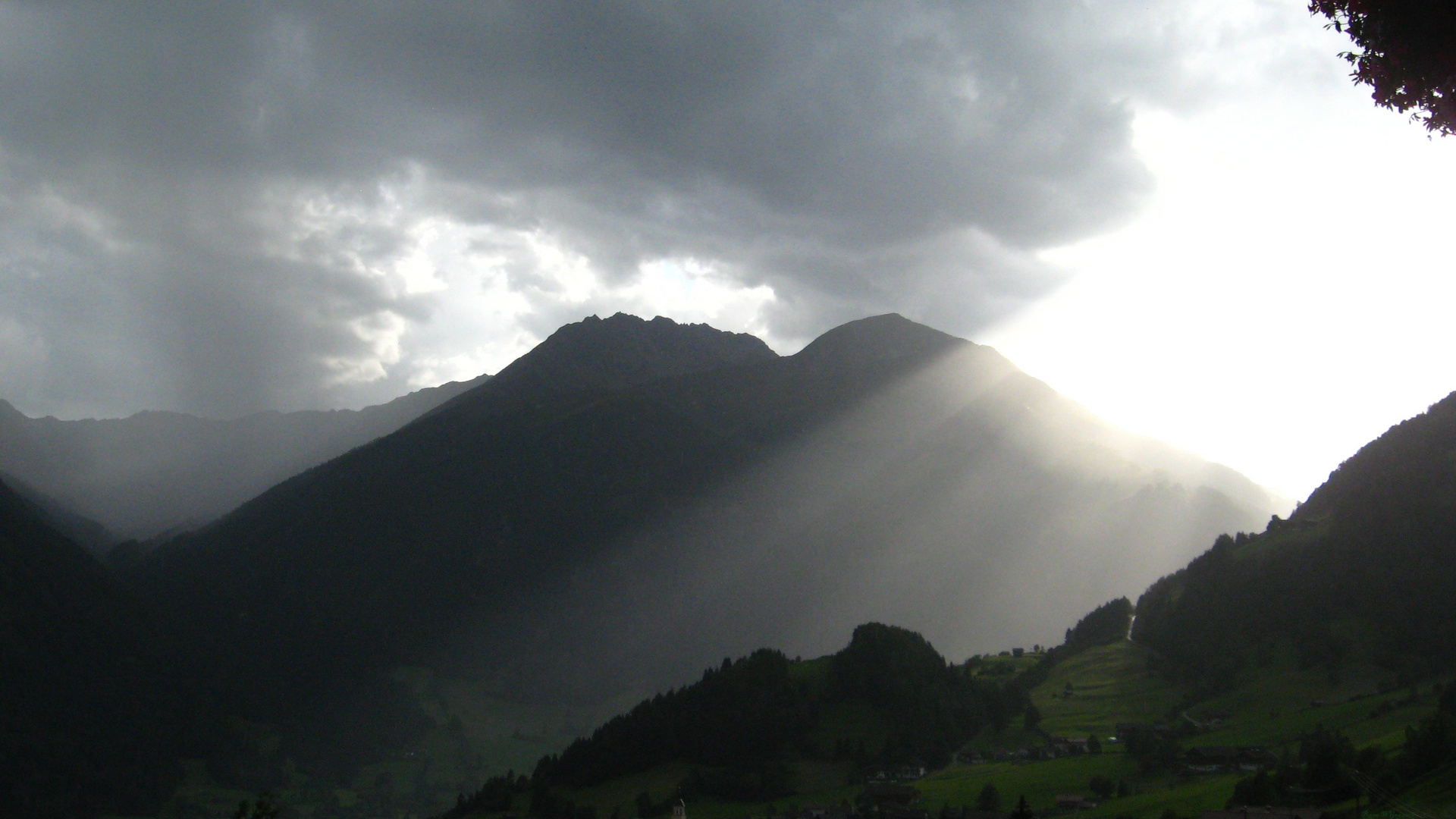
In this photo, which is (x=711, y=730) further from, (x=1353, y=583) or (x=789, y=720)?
(x=1353, y=583)

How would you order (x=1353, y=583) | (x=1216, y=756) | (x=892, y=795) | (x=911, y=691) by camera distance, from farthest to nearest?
(x=911, y=691) → (x=1353, y=583) → (x=892, y=795) → (x=1216, y=756)

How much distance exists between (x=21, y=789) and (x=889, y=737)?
491 ft

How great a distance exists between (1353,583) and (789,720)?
5913 centimetres

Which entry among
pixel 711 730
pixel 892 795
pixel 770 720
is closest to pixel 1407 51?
pixel 892 795

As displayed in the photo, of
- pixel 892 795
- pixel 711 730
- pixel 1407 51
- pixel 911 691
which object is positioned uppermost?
pixel 1407 51

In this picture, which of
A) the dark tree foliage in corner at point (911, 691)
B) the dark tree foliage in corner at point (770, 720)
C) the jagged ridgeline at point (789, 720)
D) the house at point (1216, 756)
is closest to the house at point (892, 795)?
the jagged ridgeline at point (789, 720)

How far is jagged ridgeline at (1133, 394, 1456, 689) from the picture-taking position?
3588 inches

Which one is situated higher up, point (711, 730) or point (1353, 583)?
point (1353, 583)

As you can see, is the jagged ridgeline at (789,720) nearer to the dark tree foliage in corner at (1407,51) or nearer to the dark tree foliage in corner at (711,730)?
the dark tree foliage in corner at (711,730)

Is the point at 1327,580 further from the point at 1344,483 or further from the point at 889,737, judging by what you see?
the point at 889,737

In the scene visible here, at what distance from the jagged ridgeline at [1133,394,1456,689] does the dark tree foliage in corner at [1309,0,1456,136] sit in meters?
82.8

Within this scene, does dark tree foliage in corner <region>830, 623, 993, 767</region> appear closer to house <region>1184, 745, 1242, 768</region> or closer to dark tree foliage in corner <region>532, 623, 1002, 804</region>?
dark tree foliage in corner <region>532, 623, 1002, 804</region>

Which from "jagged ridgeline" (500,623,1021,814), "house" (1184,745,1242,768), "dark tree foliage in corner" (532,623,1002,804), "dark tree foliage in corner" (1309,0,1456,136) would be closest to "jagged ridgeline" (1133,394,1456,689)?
"jagged ridgeline" (500,623,1021,814)

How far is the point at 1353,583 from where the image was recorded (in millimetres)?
100000
